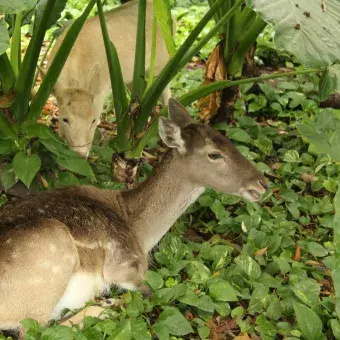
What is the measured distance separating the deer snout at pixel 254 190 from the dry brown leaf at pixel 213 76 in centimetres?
152

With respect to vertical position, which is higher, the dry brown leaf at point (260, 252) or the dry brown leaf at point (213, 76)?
the dry brown leaf at point (213, 76)

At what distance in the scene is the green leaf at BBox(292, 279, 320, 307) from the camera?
168 inches

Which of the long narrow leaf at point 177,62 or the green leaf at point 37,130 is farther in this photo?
the green leaf at point 37,130

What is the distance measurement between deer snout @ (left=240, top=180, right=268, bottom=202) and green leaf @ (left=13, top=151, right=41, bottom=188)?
1334 millimetres

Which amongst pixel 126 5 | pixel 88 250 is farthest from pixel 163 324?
pixel 126 5

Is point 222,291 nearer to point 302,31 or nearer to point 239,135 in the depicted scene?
point 302,31

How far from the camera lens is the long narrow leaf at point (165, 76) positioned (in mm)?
4559

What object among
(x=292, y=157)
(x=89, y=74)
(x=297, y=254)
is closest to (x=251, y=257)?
(x=297, y=254)

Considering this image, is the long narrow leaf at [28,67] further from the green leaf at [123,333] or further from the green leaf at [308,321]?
the green leaf at [308,321]

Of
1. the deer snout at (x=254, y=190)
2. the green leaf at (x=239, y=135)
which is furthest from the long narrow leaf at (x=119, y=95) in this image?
the green leaf at (x=239, y=135)

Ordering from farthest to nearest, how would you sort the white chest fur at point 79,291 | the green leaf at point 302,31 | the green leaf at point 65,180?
the green leaf at point 65,180 < the white chest fur at point 79,291 < the green leaf at point 302,31

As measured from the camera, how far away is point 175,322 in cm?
407

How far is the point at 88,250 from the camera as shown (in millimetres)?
4199

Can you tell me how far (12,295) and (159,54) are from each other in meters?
3.86
